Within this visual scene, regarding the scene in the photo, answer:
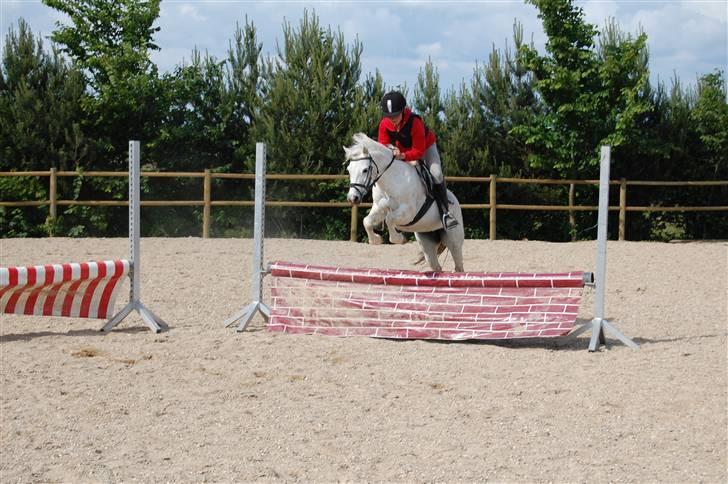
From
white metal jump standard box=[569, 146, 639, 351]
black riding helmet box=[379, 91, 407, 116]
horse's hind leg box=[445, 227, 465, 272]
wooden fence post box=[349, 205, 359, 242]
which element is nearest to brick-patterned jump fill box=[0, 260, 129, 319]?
black riding helmet box=[379, 91, 407, 116]

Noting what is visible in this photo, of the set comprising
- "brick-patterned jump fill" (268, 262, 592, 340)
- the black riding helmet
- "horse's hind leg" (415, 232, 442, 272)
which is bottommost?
"brick-patterned jump fill" (268, 262, 592, 340)

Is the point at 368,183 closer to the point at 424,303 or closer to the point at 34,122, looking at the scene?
the point at 424,303

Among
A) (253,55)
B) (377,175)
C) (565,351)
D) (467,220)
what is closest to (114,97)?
(253,55)

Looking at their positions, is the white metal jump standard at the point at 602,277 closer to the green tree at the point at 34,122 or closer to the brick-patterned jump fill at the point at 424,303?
the brick-patterned jump fill at the point at 424,303

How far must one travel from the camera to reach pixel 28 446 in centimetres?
430

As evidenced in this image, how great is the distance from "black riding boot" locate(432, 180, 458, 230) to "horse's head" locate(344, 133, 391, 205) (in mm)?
756

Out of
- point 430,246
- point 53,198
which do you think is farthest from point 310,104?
point 430,246

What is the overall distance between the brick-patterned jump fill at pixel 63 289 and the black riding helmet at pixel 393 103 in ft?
8.54

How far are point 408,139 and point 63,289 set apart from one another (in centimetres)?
321

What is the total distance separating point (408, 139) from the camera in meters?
7.51

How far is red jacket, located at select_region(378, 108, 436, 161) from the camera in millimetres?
7430

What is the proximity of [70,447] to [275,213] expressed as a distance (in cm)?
1357

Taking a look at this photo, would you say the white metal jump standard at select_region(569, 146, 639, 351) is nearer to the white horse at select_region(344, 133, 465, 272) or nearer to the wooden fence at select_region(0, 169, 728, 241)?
the white horse at select_region(344, 133, 465, 272)

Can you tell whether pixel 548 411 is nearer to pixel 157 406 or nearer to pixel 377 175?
pixel 157 406
